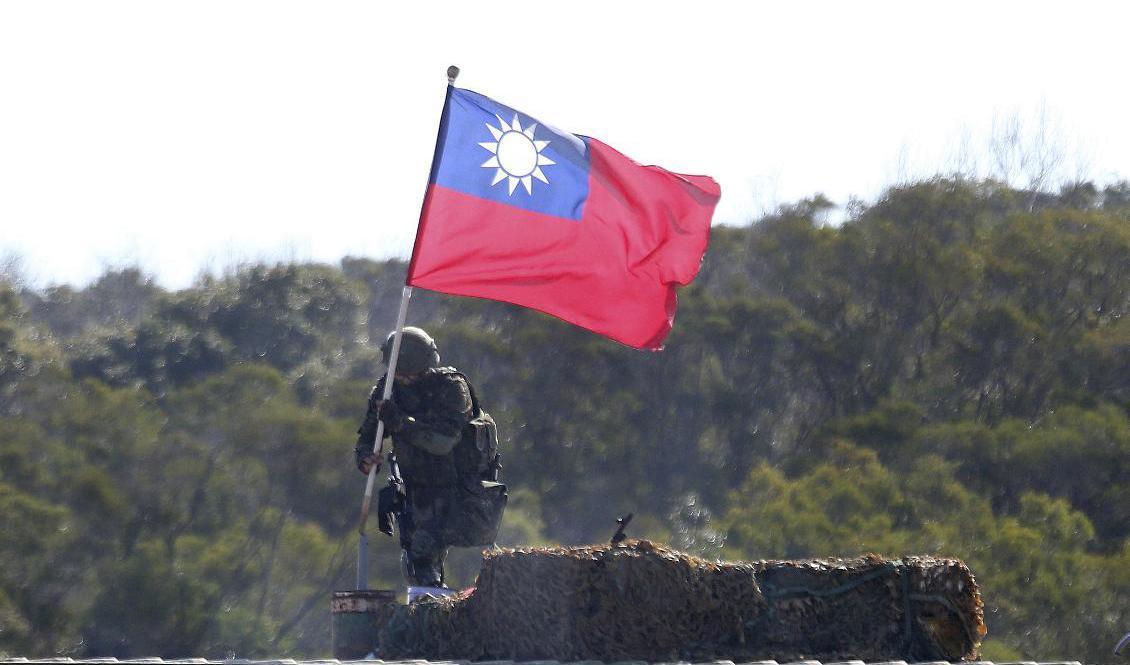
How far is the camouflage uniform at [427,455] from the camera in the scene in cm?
1022

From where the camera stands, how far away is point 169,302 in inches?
1219

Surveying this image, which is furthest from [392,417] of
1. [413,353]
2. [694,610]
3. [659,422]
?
[659,422]

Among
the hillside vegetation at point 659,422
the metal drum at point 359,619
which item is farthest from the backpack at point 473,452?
the hillside vegetation at point 659,422

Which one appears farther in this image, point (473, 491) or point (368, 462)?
point (473, 491)

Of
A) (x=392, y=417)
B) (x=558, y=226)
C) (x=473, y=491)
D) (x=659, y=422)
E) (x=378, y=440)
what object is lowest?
(x=659, y=422)

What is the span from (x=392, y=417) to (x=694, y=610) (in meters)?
2.47

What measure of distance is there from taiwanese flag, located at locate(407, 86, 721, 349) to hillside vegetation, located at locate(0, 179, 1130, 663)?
11170 mm

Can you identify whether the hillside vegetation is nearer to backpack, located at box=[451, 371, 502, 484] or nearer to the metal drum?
backpack, located at box=[451, 371, 502, 484]

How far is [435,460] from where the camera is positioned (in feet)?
34.2

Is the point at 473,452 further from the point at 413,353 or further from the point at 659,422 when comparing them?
the point at 659,422

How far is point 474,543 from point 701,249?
2197 millimetres

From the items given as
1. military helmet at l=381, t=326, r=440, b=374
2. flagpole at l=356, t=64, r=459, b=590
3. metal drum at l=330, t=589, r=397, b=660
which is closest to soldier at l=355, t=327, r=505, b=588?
military helmet at l=381, t=326, r=440, b=374

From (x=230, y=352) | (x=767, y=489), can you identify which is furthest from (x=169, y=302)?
(x=767, y=489)

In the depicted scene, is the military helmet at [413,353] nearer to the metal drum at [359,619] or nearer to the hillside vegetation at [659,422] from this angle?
the metal drum at [359,619]
